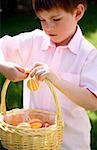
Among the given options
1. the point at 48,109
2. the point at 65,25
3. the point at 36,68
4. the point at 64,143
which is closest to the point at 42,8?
the point at 65,25

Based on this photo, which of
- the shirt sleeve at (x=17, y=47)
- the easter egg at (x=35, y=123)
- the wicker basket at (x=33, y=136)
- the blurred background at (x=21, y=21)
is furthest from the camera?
the blurred background at (x=21, y=21)

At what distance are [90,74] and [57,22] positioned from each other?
0.28 metres

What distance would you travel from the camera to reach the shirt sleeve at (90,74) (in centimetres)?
209

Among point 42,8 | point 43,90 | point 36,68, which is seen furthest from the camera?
point 43,90

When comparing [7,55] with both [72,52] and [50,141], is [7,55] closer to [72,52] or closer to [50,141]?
[72,52]

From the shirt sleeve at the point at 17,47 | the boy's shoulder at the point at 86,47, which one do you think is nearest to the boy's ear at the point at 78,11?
the boy's shoulder at the point at 86,47

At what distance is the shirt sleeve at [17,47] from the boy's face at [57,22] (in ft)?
0.60

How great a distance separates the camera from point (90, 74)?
2090 millimetres

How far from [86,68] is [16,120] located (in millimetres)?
408

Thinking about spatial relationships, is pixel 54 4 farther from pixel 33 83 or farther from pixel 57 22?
pixel 33 83

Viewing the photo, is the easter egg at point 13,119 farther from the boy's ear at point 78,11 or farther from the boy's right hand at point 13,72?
the boy's ear at point 78,11

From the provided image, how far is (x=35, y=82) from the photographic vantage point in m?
1.98

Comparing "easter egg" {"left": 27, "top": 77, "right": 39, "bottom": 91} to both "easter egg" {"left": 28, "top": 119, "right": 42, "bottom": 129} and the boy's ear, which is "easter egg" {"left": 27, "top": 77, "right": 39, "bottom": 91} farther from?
the boy's ear

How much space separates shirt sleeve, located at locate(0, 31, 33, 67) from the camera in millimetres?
2287
